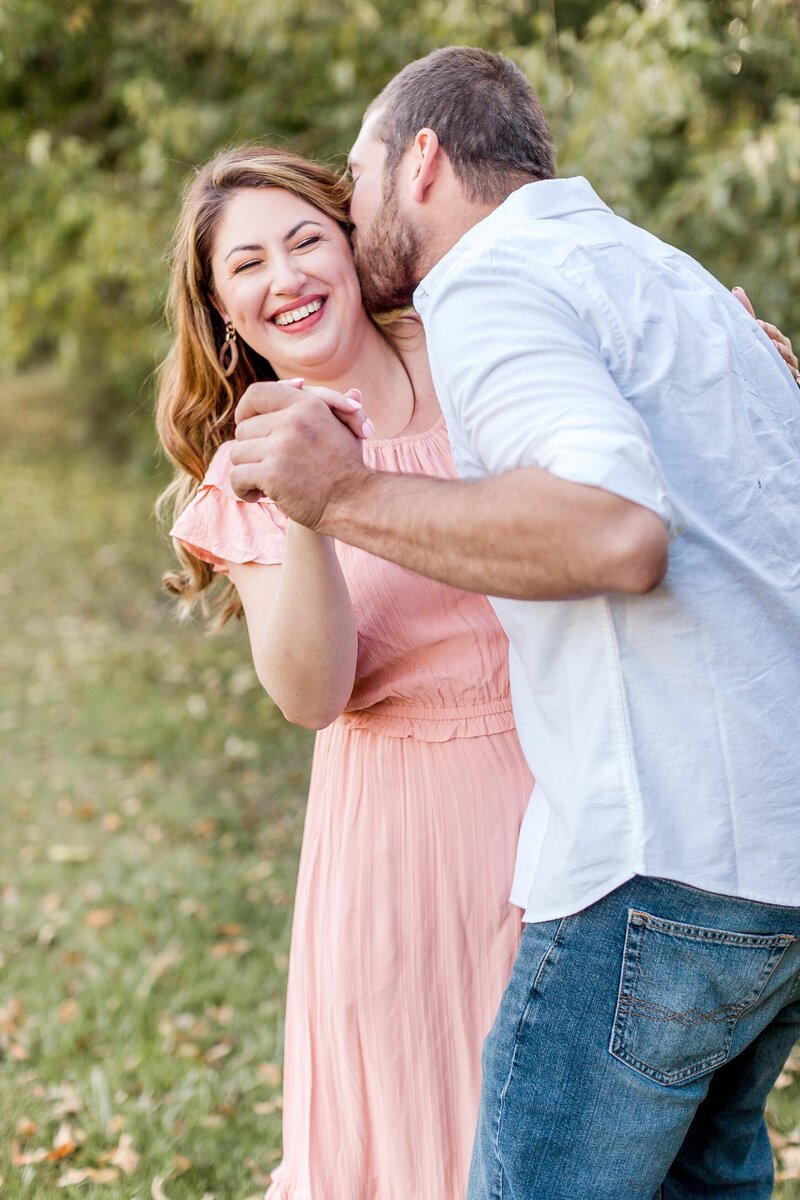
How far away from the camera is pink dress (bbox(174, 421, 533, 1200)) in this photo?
7.30 feet

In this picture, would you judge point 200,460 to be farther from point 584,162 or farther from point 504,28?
point 504,28

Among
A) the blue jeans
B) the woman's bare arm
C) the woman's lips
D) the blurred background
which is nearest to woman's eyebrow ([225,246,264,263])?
the woman's lips

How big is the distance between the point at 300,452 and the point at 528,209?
1.46 ft

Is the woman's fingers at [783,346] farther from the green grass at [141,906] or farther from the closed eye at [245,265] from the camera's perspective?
the green grass at [141,906]

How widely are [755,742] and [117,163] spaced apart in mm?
8273

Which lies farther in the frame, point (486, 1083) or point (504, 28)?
point (504, 28)

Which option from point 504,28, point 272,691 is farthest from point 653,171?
point 272,691

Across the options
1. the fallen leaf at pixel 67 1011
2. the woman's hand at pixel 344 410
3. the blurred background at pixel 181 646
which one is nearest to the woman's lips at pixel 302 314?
the woman's hand at pixel 344 410

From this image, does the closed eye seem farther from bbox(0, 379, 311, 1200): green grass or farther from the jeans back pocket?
bbox(0, 379, 311, 1200): green grass

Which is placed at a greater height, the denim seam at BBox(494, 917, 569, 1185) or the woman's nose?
the woman's nose

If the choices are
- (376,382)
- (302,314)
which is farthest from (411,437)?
(302,314)

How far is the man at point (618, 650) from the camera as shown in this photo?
144 cm

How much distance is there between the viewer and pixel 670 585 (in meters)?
1.50

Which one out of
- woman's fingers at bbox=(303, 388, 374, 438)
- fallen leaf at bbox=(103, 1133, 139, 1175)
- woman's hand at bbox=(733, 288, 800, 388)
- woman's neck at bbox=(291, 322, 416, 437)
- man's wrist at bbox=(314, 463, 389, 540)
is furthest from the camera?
fallen leaf at bbox=(103, 1133, 139, 1175)
